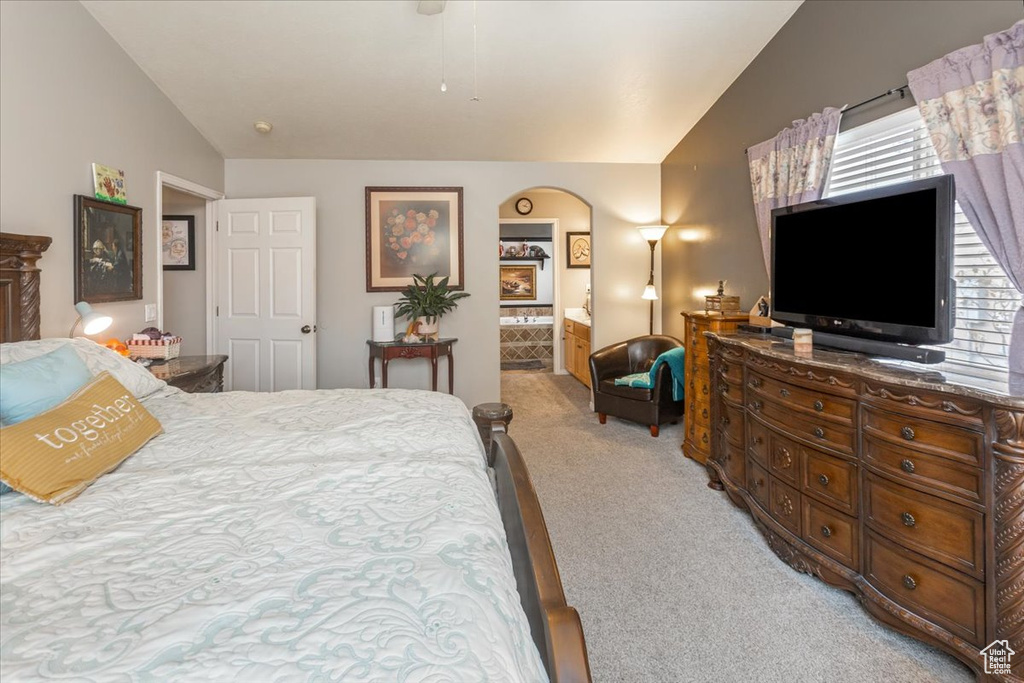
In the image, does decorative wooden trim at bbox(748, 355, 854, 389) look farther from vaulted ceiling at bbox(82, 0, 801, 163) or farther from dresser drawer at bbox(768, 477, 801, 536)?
vaulted ceiling at bbox(82, 0, 801, 163)

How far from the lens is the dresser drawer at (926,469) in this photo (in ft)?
5.26

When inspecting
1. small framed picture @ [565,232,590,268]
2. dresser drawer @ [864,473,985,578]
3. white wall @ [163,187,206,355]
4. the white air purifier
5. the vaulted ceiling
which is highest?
the vaulted ceiling

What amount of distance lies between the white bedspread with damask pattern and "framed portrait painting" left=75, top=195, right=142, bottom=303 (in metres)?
1.93

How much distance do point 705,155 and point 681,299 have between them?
126 cm

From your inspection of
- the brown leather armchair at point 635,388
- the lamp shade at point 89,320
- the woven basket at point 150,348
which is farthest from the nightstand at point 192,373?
the brown leather armchair at point 635,388

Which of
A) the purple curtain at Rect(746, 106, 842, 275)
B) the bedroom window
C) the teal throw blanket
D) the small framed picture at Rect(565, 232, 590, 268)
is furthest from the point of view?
the small framed picture at Rect(565, 232, 590, 268)

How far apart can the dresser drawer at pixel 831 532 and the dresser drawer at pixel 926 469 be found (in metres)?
0.30

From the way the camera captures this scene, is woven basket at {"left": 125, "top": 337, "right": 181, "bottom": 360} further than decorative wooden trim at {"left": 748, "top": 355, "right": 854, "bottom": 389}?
Yes

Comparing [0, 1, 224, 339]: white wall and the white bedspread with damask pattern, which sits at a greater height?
[0, 1, 224, 339]: white wall

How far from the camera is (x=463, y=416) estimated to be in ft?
6.91

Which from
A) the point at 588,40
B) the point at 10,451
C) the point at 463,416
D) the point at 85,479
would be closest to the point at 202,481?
the point at 85,479

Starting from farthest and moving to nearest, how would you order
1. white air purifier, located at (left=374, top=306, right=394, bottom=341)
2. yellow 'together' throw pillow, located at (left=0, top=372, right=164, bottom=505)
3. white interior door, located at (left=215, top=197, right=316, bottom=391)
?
white air purifier, located at (left=374, top=306, right=394, bottom=341) < white interior door, located at (left=215, top=197, right=316, bottom=391) < yellow 'together' throw pillow, located at (left=0, top=372, right=164, bottom=505)

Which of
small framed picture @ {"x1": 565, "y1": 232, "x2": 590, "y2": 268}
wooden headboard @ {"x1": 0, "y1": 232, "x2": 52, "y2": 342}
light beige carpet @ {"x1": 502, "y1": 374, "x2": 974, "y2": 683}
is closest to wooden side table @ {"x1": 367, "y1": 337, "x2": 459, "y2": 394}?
light beige carpet @ {"x1": 502, "y1": 374, "x2": 974, "y2": 683}

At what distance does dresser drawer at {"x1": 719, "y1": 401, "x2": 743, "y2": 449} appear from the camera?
288 centimetres
